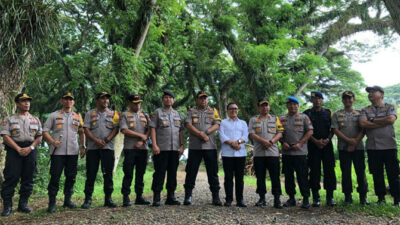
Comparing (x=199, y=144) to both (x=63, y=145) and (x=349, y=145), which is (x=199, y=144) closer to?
(x=63, y=145)

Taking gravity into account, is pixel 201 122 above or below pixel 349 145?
above

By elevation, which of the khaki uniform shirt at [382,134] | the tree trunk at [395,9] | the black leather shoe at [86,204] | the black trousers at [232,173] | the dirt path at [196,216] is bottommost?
the dirt path at [196,216]

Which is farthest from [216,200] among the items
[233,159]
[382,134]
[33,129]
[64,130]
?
[33,129]

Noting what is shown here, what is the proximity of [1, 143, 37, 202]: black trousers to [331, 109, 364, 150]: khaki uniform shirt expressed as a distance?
493 centimetres

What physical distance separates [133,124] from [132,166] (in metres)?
0.68

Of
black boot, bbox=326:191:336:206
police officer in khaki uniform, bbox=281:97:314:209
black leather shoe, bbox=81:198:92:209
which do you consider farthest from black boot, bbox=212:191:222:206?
black leather shoe, bbox=81:198:92:209

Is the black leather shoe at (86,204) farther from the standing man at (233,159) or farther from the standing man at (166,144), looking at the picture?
the standing man at (233,159)

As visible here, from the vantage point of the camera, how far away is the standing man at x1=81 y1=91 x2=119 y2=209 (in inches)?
203

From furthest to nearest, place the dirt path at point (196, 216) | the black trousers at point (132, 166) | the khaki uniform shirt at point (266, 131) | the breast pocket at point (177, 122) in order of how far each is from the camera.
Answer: the breast pocket at point (177, 122) < the khaki uniform shirt at point (266, 131) < the black trousers at point (132, 166) < the dirt path at point (196, 216)

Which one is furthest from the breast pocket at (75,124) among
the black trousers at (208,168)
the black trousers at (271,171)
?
the black trousers at (271,171)

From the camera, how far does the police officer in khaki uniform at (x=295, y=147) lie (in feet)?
17.1

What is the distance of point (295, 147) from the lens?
5.19 m

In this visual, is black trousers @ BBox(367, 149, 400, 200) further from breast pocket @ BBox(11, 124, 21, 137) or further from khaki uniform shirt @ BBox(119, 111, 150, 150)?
breast pocket @ BBox(11, 124, 21, 137)

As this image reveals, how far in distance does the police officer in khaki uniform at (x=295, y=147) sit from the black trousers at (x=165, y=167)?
72.6 inches
